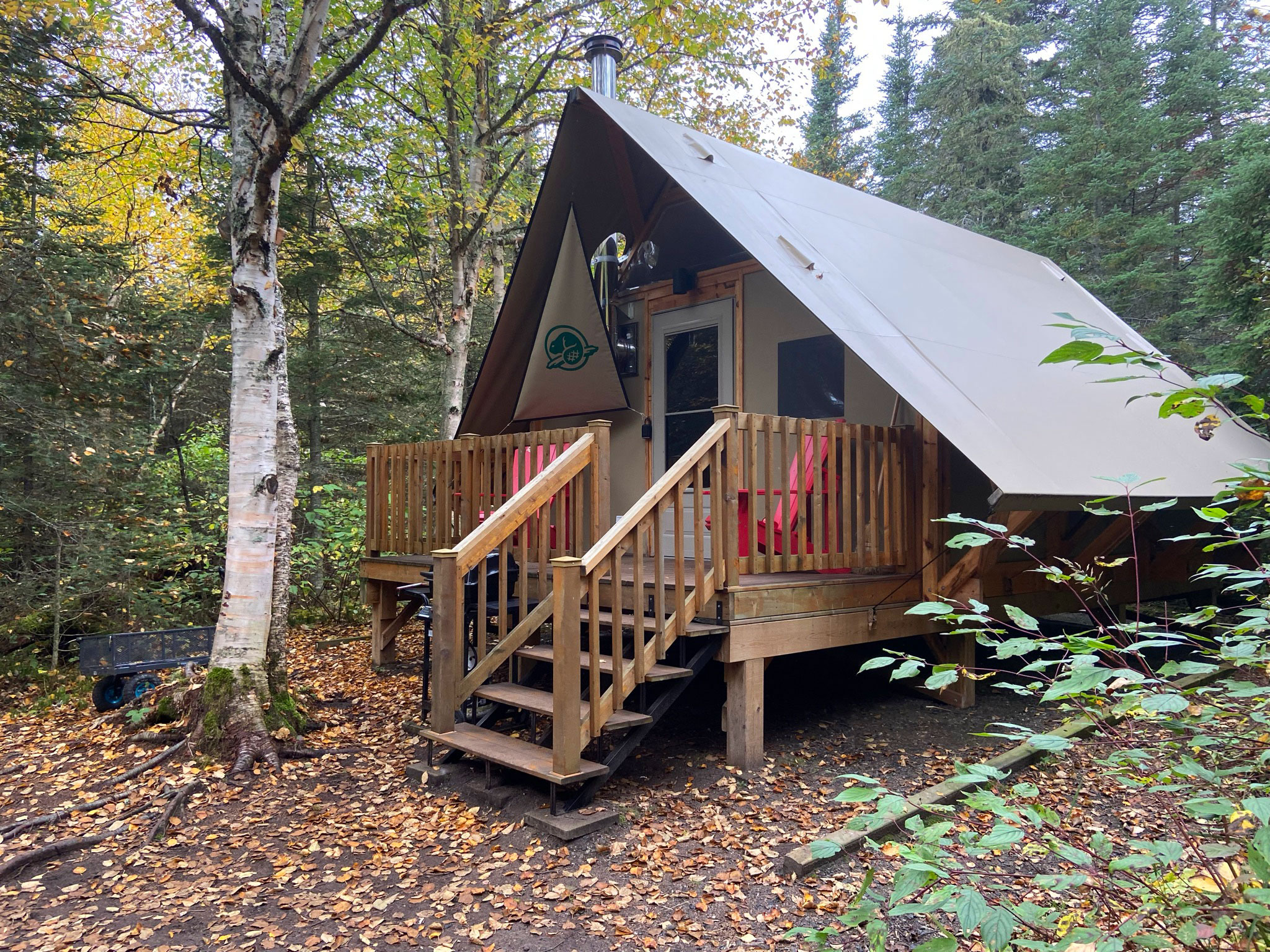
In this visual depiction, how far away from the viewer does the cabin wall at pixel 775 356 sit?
20.6ft

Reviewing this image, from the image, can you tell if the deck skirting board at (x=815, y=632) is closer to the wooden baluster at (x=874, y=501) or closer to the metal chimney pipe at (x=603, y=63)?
the wooden baluster at (x=874, y=501)

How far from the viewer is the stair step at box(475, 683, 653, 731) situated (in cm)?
396

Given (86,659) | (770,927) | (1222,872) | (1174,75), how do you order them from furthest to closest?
(1174,75) < (86,659) < (770,927) < (1222,872)

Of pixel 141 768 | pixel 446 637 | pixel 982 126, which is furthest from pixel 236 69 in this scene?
pixel 982 126

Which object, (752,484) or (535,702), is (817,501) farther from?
(535,702)

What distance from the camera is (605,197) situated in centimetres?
674

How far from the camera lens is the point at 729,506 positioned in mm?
4344

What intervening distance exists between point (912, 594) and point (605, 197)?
4039mm

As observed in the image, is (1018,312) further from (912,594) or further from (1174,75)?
(1174,75)

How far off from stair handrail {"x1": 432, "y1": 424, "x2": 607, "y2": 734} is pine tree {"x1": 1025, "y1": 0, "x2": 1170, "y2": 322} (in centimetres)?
1221

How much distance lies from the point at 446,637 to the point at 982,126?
62.7ft

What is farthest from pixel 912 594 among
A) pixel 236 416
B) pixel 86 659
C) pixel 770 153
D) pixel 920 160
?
pixel 920 160

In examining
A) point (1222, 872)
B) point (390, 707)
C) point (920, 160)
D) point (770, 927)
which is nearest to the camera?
point (1222, 872)

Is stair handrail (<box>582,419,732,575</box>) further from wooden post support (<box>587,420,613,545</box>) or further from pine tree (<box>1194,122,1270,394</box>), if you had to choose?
pine tree (<box>1194,122,1270,394</box>)
